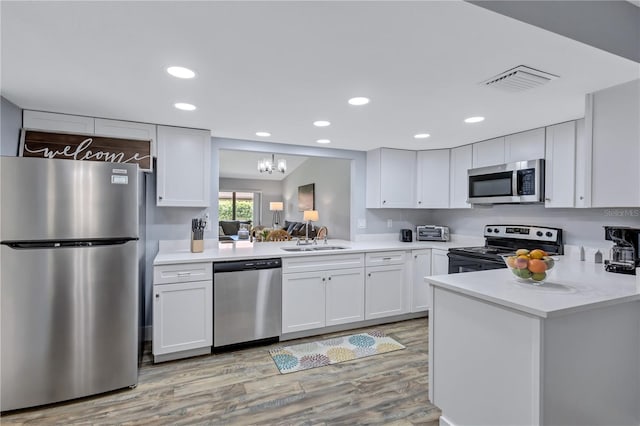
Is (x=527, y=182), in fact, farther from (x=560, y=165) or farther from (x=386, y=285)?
(x=386, y=285)

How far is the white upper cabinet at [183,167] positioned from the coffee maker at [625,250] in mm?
3237

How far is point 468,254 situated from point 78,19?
3.40 metres

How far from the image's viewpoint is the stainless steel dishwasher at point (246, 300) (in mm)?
2840

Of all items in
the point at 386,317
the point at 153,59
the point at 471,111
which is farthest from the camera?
the point at 386,317

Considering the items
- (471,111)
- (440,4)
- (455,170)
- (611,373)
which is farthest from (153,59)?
(455,170)

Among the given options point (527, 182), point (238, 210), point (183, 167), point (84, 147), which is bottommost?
point (238, 210)

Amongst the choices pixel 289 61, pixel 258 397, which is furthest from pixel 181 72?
pixel 258 397

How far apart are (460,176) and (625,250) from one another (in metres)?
1.99

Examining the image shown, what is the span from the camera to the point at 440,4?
1.22 m

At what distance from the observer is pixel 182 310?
2.70m

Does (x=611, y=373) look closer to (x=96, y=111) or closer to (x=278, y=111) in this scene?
(x=278, y=111)

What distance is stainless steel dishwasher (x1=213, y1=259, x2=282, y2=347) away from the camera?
112 inches

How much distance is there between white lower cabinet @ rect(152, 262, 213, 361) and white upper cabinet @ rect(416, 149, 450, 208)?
2800mm

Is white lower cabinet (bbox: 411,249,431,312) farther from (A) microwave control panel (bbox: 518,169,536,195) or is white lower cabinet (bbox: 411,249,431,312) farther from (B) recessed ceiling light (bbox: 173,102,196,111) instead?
(B) recessed ceiling light (bbox: 173,102,196,111)
